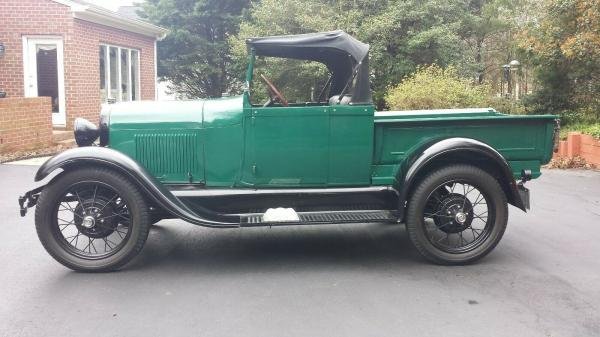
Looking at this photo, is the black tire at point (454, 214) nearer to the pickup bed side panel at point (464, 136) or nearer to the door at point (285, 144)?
the pickup bed side panel at point (464, 136)

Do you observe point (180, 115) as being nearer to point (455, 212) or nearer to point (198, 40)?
point (455, 212)

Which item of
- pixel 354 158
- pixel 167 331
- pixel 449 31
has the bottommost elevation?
pixel 167 331

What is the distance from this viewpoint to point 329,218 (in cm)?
499

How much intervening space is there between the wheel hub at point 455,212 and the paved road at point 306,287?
1.33 feet

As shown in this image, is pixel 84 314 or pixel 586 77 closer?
pixel 84 314

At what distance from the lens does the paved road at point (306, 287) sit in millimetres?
3779

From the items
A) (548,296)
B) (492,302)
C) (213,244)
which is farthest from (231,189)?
(548,296)

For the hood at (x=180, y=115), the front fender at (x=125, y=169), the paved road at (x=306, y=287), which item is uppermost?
the hood at (x=180, y=115)

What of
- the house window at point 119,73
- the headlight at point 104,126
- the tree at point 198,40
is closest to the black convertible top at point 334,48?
the headlight at point 104,126

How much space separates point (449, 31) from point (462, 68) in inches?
72.8

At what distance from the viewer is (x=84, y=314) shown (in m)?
3.98

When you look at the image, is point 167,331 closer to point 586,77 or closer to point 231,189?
point 231,189

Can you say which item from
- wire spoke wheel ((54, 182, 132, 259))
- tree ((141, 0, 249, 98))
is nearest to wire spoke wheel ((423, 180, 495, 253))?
wire spoke wheel ((54, 182, 132, 259))

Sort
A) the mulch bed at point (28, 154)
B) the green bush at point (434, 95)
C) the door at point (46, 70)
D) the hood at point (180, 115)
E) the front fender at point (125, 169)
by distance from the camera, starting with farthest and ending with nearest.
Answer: the door at point (46, 70) < the green bush at point (434, 95) < the mulch bed at point (28, 154) < the hood at point (180, 115) < the front fender at point (125, 169)
